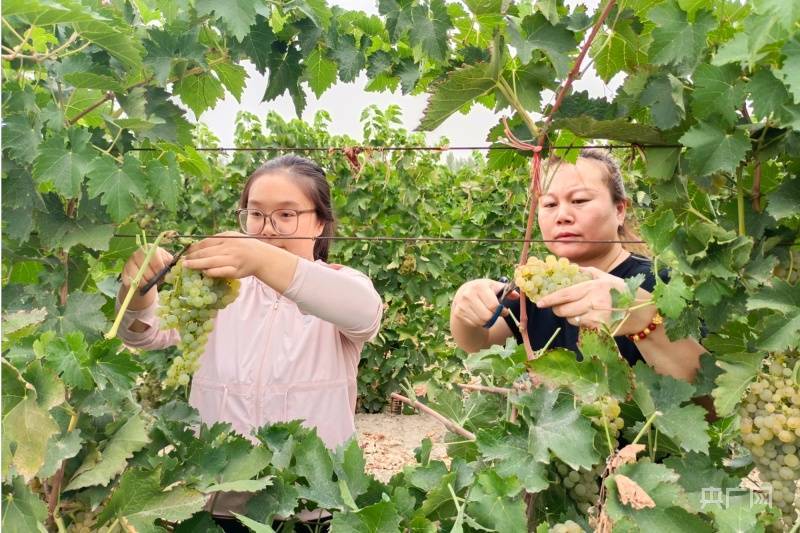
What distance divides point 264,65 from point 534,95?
0.56 metres

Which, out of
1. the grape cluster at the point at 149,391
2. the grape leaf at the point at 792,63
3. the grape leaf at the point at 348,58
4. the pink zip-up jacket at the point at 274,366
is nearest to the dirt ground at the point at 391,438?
the grape cluster at the point at 149,391

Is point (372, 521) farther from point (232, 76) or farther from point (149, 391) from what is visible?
point (149, 391)

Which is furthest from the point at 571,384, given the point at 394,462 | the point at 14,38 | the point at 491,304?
the point at 394,462

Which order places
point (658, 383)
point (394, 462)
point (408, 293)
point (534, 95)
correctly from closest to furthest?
point (658, 383) → point (534, 95) → point (394, 462) → point (408, 293)

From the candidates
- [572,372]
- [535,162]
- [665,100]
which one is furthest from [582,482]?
[665,100]

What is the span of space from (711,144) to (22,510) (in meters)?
1.24

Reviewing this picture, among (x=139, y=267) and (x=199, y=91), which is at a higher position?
(x=199, y=91)

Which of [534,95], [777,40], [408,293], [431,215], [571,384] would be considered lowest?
[408,293]

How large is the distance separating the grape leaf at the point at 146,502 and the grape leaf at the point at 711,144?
974 mm

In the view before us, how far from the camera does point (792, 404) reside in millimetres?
1067

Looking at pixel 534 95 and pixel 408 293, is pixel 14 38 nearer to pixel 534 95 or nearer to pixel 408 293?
pixel 534 95

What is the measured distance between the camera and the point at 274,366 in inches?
75.6

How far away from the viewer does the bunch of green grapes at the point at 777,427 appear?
1.06 metres

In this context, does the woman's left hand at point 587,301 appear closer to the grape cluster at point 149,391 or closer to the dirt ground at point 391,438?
the grape cluster at point 149,391
